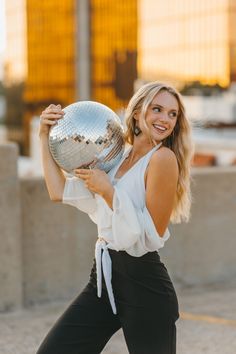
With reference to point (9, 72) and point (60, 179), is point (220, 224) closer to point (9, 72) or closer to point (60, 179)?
point (60, 179)

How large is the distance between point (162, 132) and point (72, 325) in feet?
2.66

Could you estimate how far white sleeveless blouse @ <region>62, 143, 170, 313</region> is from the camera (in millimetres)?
2725

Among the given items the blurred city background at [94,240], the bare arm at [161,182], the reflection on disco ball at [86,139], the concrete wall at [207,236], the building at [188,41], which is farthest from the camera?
the building at [188,41]

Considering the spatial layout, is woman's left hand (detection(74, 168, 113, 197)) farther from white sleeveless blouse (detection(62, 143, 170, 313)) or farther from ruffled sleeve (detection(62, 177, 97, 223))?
ruffled sleeve (detection(62, 177, 97, 223))

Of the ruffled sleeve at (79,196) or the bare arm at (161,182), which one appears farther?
the ruffled sleeve at (79,196)

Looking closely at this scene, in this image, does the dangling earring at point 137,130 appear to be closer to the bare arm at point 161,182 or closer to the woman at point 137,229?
the woman at point 137,229

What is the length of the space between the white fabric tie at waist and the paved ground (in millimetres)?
1827

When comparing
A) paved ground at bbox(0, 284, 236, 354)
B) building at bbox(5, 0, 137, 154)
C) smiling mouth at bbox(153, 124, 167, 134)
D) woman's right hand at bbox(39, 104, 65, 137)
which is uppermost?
woman's right hand at bbox(39, 104, 65, 137)

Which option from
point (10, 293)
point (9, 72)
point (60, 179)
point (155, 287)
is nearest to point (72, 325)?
point (155, 287)

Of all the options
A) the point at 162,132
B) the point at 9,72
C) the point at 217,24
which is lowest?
the point at 9,72

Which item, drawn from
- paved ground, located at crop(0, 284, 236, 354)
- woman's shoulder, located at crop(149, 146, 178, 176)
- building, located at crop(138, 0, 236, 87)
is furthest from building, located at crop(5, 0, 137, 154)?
woman's shoulder, located at crop(149, 146, 178, 176)

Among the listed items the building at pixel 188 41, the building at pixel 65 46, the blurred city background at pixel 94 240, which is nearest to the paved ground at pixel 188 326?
the blurred city background at pixel 94 240

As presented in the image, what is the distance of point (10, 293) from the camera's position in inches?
213

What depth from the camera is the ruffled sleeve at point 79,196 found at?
300 centimetres
